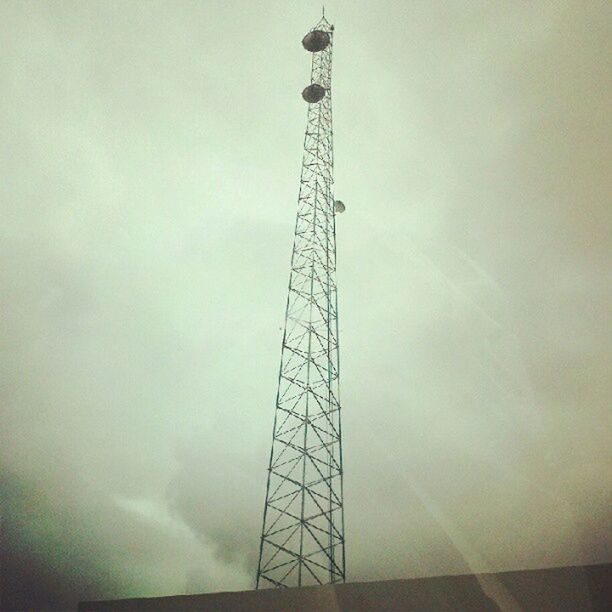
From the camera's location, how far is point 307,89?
832 inches

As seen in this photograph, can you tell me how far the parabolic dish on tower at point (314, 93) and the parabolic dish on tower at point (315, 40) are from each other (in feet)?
5.63

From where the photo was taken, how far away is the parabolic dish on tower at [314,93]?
68.9ft

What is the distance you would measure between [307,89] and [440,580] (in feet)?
64.9

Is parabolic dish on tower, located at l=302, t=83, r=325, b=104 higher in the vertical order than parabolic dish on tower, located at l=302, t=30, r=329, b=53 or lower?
lower

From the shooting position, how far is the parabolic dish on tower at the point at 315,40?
21.0m

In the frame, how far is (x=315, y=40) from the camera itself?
2112cm

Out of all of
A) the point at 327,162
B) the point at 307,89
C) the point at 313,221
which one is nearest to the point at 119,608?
the point at 313,221

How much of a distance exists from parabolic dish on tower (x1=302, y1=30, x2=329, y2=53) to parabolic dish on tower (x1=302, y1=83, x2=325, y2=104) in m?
1.72

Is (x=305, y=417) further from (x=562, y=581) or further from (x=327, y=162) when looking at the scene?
(x=327, y=162)

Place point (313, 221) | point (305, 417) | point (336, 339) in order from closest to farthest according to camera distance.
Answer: point (305, 417) → point (336, 339) → point (313, 221)

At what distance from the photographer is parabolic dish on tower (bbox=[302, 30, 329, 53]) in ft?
68.8

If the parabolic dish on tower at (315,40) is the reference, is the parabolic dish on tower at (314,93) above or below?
below

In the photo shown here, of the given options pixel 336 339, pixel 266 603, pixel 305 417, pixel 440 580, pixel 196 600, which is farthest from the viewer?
pixel 336 339

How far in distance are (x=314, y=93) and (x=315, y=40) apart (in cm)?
246
